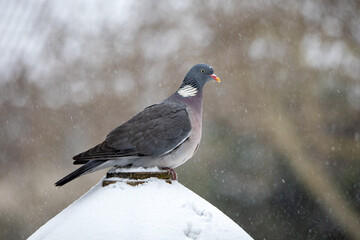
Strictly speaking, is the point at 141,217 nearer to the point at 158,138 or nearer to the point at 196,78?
the point at 158,138

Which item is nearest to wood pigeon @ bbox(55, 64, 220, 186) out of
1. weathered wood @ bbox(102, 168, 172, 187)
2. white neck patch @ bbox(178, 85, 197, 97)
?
white neck patch @ bbox(178, 85, 197, 97)

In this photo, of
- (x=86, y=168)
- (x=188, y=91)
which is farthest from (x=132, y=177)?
(x=188, y=91)

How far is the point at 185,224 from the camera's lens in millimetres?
2230

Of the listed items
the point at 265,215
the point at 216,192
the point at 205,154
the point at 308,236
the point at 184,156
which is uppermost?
the point at 184,156

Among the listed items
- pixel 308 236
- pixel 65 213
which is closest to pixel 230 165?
pixel 308 236

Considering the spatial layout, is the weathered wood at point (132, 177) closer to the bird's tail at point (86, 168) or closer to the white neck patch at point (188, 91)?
the bird's tail at point (86, 168)

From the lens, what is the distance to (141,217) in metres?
2.20

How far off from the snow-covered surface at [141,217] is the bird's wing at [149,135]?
271mm

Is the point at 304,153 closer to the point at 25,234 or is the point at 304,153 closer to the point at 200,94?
the point at 200,94

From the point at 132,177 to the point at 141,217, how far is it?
1.21 feet

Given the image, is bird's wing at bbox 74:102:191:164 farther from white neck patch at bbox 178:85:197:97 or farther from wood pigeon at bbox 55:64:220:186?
white neck patch at bbox 178:85:197:97

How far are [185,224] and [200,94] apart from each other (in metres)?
1.20

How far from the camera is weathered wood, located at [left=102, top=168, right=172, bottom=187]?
249 centimetres

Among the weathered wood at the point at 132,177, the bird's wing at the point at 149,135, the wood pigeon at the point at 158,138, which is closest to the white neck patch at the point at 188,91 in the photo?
the wood pigeon at the point at 158,138
